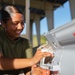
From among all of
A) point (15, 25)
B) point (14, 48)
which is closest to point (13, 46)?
point (14, 48)

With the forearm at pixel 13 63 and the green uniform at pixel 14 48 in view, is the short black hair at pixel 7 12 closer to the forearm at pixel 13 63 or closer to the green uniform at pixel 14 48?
the green uniform at pixel 14 48

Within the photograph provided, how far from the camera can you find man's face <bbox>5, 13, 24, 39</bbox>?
2.17 m

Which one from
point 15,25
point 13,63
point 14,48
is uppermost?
point 15,25

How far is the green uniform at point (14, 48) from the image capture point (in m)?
2.23

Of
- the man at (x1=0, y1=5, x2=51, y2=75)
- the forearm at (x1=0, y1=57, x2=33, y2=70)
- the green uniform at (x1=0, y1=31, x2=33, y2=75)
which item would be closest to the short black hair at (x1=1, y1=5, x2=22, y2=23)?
the man at (x1=0, y1=5, x2=51, y2=75)

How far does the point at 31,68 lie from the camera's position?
2301 mm

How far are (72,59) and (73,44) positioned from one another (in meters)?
0.12

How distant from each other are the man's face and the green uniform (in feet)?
0.19

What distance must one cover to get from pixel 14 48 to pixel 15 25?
0.66 feet

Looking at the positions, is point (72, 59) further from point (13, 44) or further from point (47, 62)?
point (13, 44)

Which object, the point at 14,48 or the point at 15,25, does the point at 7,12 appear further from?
the point at 14,48

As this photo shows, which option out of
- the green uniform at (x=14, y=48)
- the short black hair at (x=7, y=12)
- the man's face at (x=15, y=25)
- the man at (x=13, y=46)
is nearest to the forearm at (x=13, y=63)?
the man at (x=13, y=46)

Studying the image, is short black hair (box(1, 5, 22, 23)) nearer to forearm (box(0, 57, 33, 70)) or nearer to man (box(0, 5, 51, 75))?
man (box(0, 5, 51, 75))

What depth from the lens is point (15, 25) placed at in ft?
7.14
